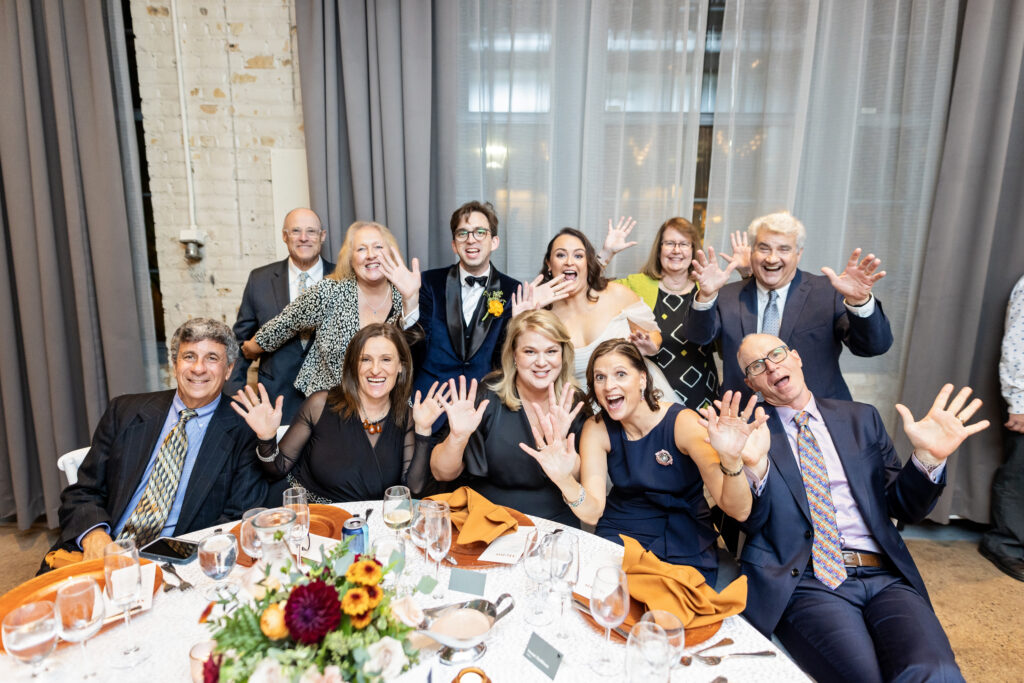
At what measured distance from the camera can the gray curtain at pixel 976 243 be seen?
3.16 meters

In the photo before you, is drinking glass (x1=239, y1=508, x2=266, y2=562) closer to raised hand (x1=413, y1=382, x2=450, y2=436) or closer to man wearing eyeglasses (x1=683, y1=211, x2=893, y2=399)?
raised hand (x1=413, y1=382, x2=450, y2=436)

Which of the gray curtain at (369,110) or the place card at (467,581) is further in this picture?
the gray curtain at (369,110)

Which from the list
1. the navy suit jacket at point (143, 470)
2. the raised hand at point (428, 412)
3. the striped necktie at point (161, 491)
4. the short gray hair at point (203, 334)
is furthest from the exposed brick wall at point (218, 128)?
the raised hand at point (428, 412)

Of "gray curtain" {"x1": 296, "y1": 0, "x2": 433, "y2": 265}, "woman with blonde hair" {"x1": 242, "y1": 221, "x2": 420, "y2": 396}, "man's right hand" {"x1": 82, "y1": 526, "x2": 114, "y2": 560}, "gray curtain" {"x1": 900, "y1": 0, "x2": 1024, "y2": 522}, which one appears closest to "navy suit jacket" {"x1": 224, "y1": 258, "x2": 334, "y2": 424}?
"woman with blonde hair" {"x1": 242, "y1": 221, "x2": 420, "y2": 396}

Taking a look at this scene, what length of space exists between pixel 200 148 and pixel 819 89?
3559 millimetres

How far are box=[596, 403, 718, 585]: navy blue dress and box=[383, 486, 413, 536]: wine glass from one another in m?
0.80

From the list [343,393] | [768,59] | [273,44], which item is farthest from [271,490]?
[768,59]

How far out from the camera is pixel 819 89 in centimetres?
337

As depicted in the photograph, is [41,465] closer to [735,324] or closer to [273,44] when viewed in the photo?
[273,44]

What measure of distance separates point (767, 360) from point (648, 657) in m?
1.24

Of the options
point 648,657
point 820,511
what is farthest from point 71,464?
point 820,511

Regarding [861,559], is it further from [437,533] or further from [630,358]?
[437,533]

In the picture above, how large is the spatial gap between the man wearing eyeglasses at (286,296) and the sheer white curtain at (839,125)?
2287 mm

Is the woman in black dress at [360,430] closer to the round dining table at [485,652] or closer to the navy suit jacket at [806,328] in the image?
the round dining table at [485,652]
